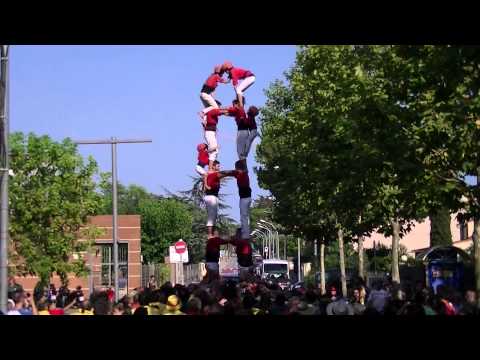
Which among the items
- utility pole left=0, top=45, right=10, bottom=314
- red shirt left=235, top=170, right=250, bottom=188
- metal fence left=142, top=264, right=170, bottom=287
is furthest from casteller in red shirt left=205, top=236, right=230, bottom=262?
metal fence left=142, top=264, right=170, bottom=287

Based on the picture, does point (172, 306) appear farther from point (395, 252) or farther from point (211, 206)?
point (395, 252)

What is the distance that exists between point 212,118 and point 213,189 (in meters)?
1.97

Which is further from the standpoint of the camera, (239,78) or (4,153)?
(239,78)

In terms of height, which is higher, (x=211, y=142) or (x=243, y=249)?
(x=211, y=142)

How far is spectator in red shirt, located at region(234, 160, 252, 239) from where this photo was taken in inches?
1091

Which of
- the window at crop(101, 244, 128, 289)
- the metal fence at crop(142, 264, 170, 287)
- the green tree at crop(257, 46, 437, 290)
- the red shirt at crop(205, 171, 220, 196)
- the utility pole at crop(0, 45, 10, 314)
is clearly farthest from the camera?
the window at crop(101, 244, 128, 289)

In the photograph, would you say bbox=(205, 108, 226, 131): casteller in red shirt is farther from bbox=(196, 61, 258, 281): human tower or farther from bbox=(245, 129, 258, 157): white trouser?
bbox=(245, 129, 258, 157): white trouser

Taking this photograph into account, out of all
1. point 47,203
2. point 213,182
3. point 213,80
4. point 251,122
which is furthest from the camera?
point 47,203

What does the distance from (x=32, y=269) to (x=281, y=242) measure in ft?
307

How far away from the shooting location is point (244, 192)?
27844mm

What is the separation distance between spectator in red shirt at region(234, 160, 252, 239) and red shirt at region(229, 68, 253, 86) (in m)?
2.24

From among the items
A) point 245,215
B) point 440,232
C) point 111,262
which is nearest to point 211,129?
point 245,215
